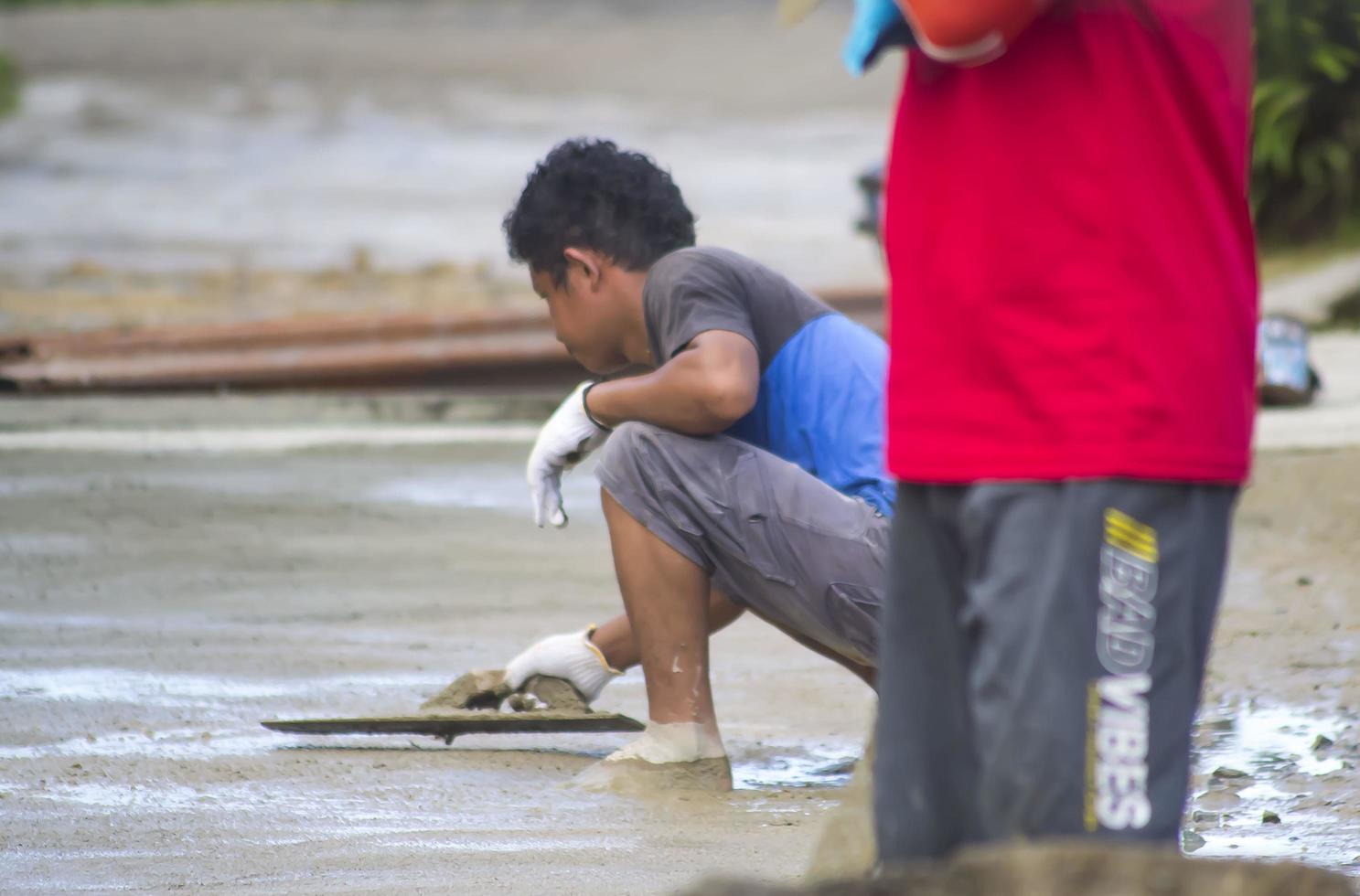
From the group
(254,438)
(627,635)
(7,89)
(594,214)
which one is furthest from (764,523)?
(7,89)

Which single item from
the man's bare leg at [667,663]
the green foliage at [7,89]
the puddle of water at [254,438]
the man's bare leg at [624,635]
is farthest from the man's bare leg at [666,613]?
the green foliage at [7,89]

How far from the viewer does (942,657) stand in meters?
2.41

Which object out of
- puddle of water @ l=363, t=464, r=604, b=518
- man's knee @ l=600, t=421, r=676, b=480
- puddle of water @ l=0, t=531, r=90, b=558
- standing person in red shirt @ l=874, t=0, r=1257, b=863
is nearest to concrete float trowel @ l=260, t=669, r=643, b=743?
man's knee @ l=600, t=421, r=676, b=480

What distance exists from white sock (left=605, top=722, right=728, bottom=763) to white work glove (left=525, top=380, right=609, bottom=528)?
1.50 feet

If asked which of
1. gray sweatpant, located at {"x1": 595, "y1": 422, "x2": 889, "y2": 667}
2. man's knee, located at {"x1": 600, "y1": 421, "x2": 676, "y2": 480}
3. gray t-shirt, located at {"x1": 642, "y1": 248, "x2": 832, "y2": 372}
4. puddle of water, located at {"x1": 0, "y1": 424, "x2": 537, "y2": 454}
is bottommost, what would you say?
puddle of water, located at {"x1": 0, "y1": 424, "x2": 537, "y2": 454}

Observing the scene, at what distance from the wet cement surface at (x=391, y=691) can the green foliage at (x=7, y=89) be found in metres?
15.9

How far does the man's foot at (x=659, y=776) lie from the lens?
3738mm

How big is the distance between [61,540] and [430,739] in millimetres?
2350

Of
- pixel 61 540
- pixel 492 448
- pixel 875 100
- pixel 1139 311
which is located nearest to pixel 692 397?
pixel 1139 311

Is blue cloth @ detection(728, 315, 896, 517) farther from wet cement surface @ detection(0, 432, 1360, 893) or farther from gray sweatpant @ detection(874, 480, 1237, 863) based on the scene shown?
gray sweatpant @ detection(874, 480, 1237, 863)

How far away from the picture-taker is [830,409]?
3887 mm

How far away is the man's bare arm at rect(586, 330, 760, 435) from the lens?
11.8 ft

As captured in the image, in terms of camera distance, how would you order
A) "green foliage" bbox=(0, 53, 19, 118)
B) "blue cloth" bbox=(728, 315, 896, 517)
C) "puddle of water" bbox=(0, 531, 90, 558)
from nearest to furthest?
1. "blue cloth" bbox=(728, 315, 896, 517)
2. "puddle of water" bbox=(0, 531, 90, 558)
3. "green foliage" bbox=(0, 53, 19, 118)

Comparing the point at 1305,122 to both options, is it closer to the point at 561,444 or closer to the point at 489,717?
the point at 561,444
